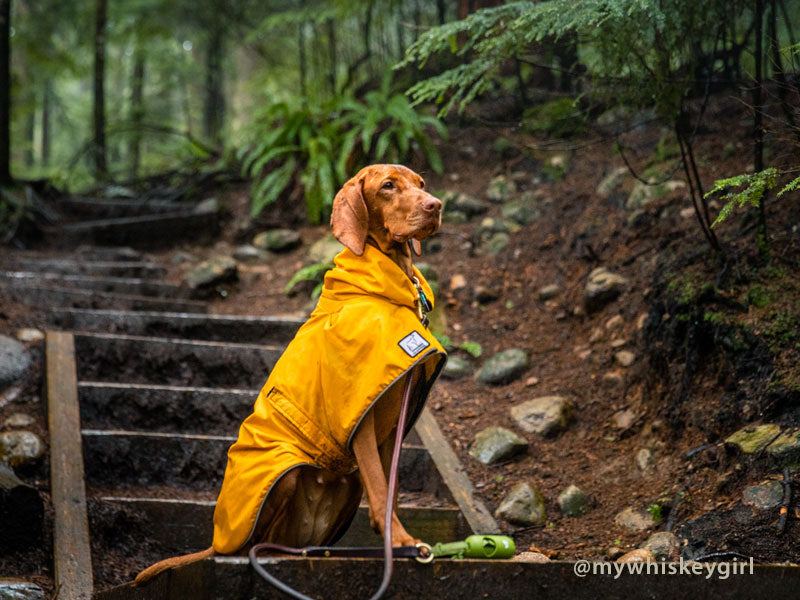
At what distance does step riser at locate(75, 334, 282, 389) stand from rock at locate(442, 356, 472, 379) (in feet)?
4.60

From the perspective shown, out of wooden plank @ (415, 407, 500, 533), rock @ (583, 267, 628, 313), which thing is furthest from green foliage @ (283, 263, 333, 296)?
rock @ (583, 267, 628, 313)

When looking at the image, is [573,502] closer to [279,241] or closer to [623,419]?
[623,419]

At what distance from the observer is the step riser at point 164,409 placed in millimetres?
4973

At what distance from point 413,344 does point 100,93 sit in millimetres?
11585

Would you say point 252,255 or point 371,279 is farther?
point 252,255

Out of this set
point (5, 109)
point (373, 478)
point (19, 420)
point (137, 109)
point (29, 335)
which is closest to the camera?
point (373, 478)

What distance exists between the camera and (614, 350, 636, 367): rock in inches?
200

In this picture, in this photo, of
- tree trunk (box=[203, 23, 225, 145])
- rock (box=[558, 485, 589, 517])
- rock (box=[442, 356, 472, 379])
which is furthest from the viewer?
tree trunk (box=[203, 23, 225, 145])

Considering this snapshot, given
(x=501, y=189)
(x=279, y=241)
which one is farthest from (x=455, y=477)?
(x=279, y=241)

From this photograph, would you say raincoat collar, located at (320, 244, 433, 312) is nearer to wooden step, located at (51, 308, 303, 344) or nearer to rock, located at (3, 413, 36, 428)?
rock, located at (3, 413, 36, 428)

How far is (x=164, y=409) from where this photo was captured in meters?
5.09

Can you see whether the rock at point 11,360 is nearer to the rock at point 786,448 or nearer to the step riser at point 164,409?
the step riser at point 164,409

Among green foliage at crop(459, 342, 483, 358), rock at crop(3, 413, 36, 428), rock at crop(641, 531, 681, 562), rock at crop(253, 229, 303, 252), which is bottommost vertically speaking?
rock at crop(641, 531, 681, 562)

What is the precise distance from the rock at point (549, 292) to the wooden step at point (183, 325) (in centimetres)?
221
